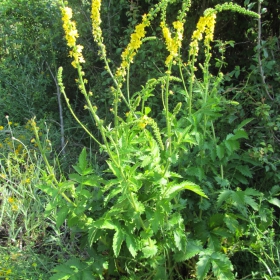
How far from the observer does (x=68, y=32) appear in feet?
5.68

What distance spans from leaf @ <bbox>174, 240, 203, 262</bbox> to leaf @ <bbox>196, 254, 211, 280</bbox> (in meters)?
0.05

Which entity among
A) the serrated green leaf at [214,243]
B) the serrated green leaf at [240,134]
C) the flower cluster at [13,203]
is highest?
the serrated green leaf at [240,134]

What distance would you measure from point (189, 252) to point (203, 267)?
11 cm

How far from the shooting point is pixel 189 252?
6.91ft

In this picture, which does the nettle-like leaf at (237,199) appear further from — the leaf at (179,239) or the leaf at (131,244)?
the leaf at (131,244)

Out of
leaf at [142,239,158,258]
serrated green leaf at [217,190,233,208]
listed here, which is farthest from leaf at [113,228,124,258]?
serrated green leaf at [217,190,233,208]

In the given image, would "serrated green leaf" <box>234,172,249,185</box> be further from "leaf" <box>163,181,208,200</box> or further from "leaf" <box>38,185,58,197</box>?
"leaf" <box>38,185,58,197</box>

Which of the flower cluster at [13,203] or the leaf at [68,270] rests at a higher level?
the leaf at [68,270]

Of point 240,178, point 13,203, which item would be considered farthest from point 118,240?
point 13,203

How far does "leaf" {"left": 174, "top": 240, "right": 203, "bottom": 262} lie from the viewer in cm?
209

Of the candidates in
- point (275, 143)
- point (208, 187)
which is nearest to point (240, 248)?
point (208, 187)

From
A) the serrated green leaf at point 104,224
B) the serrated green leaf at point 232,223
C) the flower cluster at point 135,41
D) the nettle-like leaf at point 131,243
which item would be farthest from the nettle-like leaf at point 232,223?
the flower cluster at point 135,41

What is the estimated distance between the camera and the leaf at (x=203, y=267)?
6.60 ft

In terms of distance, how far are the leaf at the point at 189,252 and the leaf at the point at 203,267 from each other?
0.17ft
